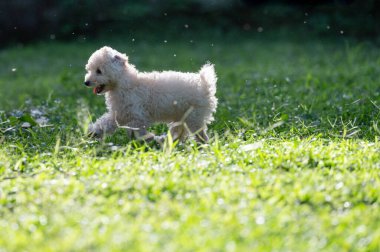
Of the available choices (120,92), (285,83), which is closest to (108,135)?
(120,92)

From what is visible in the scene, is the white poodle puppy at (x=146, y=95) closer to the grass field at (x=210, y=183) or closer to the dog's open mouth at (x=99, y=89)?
the dog's open mouth at (x=99, y=89)

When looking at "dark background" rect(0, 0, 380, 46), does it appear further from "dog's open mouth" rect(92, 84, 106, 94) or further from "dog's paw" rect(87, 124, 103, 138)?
"dog's paw" rect(87, 124, 103, 138)

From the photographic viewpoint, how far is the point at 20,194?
3.71 meters

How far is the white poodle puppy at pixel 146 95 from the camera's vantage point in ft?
17.1

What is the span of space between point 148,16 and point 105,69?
35.3 feet

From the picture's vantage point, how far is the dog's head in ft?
17.1

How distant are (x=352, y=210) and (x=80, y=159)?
2.05 m

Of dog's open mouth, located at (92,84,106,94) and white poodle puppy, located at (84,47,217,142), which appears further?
dog's open mouth, located at (92,84,106,94)

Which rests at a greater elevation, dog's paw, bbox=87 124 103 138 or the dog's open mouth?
the dog's open mouth

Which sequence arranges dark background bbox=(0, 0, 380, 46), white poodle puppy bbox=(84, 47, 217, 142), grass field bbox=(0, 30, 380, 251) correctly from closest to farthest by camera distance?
grass field bbox=(0, 30, 380, 251) → white poodle puppy bbox=(84, 47, 217, 142) → dark background bbox=(0, 0, 380, 46)

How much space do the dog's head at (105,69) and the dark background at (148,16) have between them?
9948mm

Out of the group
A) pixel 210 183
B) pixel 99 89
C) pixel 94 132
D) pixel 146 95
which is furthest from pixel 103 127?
pixel 210 183

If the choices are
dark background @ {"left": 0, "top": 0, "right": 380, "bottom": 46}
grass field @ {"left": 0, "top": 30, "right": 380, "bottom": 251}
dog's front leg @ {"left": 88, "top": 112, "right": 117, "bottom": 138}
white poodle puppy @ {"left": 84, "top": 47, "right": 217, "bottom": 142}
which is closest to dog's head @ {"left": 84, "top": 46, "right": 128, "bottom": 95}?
white poodle puppy @ {"left": 84, "top": 47, "right": 217, "bottom": 142}

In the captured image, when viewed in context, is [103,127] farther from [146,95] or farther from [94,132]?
[146,95]
